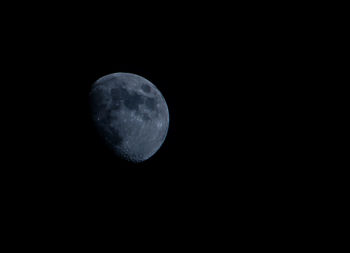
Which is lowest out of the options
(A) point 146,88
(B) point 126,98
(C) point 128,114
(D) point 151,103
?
(C) point 128,114

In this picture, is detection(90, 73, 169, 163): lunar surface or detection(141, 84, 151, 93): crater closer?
detection(90, 73, 169, 163): lunar surface

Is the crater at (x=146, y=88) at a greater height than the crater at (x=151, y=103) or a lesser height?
greater

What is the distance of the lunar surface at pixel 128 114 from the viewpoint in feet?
9.27

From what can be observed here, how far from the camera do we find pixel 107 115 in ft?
9.23

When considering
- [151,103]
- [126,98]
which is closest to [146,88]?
[151,103]

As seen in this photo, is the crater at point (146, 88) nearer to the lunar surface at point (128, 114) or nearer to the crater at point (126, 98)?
the lunar surface at point (128, 114)

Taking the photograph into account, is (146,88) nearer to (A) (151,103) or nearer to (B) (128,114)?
(A) (151,103)

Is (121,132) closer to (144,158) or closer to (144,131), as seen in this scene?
A: (144,131)

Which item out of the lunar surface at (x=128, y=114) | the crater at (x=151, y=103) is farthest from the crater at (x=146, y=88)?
the crater at (x=151, y=103)

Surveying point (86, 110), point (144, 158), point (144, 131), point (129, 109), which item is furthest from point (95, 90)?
point (144, 158)

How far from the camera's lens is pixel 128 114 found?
2834mm

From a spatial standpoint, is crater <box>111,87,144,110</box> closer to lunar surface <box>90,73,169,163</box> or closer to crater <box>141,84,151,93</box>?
lunar surface <box>90,73,169,163</box>

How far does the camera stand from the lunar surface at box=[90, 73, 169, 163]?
9.27 ft

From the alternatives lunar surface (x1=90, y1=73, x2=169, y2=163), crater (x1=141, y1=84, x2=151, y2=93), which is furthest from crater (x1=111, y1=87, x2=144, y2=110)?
crater (x1=141, y1=84, x2=151, y2=93)
